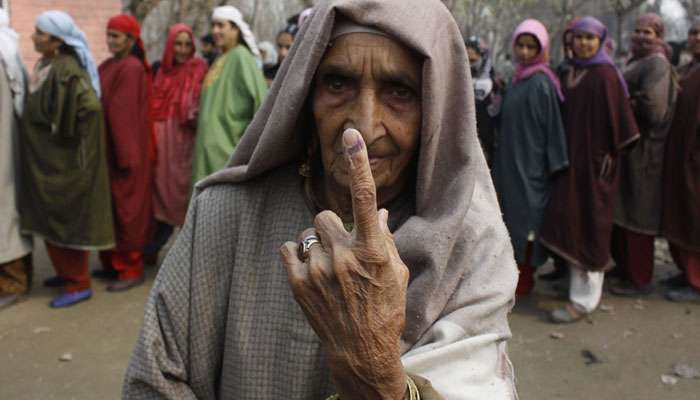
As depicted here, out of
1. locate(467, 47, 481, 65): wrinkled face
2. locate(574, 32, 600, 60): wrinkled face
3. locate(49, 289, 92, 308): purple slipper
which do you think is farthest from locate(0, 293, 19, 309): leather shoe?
locate(574, 32, 600, 60): wrinkled face

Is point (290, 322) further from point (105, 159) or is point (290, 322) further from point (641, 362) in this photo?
point (105, 159)

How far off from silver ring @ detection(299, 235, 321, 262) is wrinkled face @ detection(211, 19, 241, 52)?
196 inches

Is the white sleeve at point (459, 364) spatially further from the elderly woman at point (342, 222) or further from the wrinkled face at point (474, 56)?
the wrinkled face at point (474, 56)

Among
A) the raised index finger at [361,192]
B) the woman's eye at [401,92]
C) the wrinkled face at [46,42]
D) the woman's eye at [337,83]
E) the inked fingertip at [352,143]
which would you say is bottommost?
the raised index finger at [361,192]

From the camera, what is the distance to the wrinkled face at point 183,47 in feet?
21.1

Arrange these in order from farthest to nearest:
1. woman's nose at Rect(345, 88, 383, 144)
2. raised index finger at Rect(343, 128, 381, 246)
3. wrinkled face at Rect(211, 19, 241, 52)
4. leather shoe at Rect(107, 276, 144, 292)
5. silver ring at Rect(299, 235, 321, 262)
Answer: leather shoe at Rect(107, 276, 144, 292) → wrinkled face at Rect(211, 19, 241, 52) → woman's nose at Rect(345, 88, 383, 144) → silver ring at Rect(299, 235, 321, 262) → raised index finger at Rect(343, 128, 381, 246)

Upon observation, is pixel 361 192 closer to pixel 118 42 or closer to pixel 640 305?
pixel 118 42

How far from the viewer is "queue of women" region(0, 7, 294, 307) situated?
214 inches

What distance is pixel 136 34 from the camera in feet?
19.8

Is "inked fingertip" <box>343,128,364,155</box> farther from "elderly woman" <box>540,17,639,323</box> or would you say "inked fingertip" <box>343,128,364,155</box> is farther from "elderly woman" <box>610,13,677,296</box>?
"elderly woman" <box>610,13,677,296</box>

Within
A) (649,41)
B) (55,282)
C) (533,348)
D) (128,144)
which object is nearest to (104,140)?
(128,144)

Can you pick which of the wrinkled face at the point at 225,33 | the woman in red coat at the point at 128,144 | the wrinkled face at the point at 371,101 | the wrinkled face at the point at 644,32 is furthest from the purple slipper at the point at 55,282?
the wrinkled face at the point at 644,32

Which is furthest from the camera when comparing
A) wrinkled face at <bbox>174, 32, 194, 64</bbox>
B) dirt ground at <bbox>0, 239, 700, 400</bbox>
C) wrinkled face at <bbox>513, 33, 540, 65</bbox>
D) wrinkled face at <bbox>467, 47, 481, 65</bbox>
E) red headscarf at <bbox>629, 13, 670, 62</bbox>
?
wrinkled face at <bbox>467, 47, 481, 65</bbox>

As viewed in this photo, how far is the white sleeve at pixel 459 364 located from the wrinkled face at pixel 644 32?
18.0 feet
